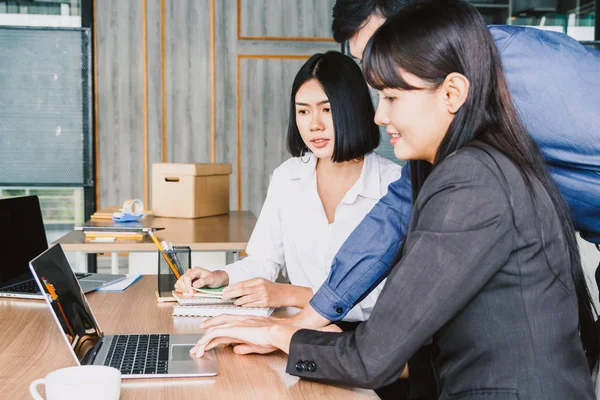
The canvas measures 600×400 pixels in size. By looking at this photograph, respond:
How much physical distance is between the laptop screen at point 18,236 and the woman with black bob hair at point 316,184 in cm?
62

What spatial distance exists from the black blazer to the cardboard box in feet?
8.43

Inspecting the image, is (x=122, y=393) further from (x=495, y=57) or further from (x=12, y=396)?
(x=495, y=57)

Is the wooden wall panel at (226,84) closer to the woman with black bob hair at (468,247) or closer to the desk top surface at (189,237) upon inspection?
the desk top surface at (189,237)

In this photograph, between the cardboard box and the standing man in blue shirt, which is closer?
the standing man in blue shirt

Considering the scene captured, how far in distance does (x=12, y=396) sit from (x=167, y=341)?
32cm

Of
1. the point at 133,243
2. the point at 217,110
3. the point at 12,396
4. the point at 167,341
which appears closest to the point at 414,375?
the point at 167,341

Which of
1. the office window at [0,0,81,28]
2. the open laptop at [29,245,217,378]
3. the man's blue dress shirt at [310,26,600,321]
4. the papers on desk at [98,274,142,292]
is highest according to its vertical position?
the office window at [0,0,81,28]

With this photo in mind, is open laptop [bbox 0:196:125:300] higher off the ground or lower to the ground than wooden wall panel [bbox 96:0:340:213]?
lower

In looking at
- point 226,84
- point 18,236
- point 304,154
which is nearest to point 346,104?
point 304,154

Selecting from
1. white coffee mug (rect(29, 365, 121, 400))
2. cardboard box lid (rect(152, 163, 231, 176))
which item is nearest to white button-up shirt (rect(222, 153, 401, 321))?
white coffee mug (rect(29, 365, 121, 400))

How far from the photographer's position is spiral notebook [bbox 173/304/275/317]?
4.78 ft

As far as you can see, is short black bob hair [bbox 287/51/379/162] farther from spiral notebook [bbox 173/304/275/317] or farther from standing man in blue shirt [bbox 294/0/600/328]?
spiral notebook [bbox 173/304/275/317]

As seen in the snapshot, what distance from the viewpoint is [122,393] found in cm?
99

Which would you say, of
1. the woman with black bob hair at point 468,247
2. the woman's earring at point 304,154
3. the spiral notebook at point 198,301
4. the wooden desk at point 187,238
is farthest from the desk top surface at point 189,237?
the woman with black bob hair at point 468,247
